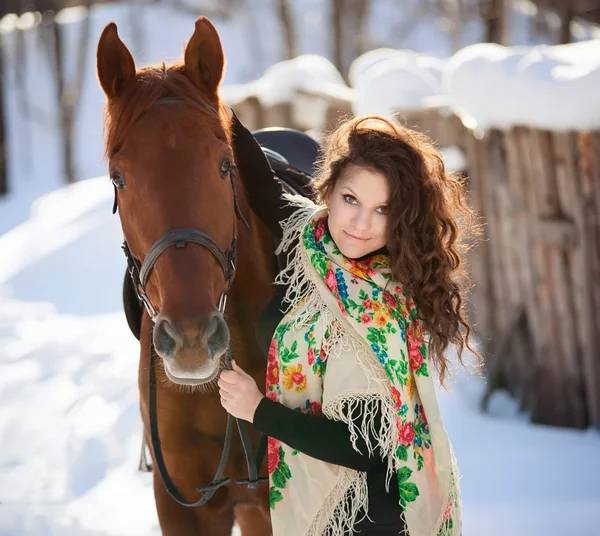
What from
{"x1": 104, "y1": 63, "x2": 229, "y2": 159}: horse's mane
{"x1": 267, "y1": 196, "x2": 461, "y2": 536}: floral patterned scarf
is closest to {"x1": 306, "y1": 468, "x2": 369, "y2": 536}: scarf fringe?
{"x1": 267, "y1": 196, "x2": 461, "y2": 536}: floral patterned scarf

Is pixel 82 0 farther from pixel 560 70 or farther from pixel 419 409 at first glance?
pixel 419 409

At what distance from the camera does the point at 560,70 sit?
455 centimetres

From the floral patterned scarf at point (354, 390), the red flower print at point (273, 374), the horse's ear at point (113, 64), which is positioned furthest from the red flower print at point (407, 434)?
the horse's ear at point (113, 64)

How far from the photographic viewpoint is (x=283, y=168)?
2939mm

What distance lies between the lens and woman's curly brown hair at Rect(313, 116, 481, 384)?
1.92 metres

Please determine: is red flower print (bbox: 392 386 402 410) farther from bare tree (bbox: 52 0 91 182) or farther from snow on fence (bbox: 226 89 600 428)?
bare tree (bbox: 52 0 91 182)

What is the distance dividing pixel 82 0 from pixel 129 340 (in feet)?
39.6

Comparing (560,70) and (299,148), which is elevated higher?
(560,70)

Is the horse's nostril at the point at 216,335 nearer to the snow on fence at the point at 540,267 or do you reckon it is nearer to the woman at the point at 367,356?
Answer: the woman at the point at 367,356

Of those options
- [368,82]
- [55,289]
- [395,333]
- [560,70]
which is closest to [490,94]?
[560,70]

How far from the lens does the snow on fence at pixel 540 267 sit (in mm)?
4660

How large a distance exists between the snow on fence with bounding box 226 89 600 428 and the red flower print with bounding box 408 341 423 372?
3009 millimetres

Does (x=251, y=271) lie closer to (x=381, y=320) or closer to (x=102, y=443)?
(x=381, y=320)

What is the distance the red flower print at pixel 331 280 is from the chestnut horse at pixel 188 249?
0.86 feet
